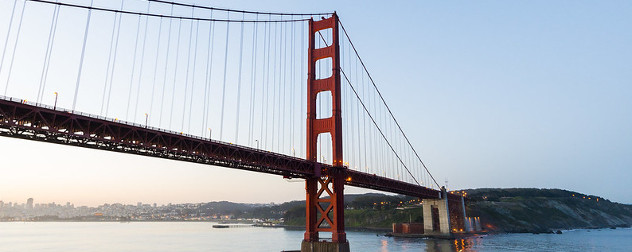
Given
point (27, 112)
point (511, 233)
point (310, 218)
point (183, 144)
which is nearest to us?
point (27, 112)

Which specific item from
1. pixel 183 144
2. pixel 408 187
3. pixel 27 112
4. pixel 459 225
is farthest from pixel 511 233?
pixel 27 112

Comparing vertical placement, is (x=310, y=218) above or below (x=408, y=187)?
below

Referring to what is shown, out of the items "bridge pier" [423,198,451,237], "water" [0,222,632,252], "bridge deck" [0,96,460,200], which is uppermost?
"bridge deck" [0,96,460,200]

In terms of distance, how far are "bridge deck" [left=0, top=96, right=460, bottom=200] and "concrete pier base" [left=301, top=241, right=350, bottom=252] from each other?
6527 mm

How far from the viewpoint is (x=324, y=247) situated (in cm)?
4012

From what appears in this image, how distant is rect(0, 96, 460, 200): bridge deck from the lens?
23688 millimetres

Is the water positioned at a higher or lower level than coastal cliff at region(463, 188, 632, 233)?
lower

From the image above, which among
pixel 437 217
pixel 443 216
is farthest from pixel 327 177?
pixel 437 217

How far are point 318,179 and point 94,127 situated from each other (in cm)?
2146

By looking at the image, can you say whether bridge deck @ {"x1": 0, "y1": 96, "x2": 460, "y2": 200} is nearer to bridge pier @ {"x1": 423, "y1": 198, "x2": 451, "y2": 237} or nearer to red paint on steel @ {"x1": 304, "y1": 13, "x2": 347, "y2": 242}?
red paint on steel @ {"x1": 304, "y1": 13, "x2": 347, "y2": 242}

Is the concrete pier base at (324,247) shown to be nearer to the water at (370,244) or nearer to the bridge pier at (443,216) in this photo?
the water at (370,244)

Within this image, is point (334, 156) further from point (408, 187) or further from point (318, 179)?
point (408, 187)

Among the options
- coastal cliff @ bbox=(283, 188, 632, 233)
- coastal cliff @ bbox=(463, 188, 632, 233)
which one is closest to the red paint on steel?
coastal cliff @ bbox=(283, 188, 632, 233)

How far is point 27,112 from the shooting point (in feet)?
77.4
